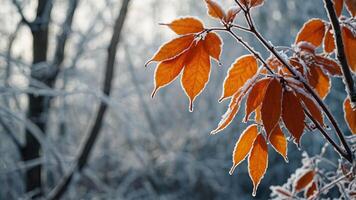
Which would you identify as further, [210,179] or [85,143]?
[210,179]

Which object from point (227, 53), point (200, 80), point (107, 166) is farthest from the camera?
point (227, 53)

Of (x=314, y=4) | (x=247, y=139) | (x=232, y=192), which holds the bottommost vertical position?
(x=232, y=192)

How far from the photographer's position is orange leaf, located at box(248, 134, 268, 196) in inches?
22.3

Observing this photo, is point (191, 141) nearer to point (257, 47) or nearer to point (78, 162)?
point (257, 47)

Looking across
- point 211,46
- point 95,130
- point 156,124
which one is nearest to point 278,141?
point 211,46

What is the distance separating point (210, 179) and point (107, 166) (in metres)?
1.07

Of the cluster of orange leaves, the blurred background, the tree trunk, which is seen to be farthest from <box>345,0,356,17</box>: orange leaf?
the blurred background

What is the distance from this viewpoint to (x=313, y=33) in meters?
0.71

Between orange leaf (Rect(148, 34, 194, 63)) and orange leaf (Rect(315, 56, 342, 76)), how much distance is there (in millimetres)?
209

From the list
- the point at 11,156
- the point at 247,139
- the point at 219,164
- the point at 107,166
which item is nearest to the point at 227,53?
the point at 219,164

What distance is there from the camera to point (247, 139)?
0.60 metres

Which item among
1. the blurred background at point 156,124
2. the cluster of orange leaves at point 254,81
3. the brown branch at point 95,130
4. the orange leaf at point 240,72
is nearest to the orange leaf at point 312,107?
the cluster of orange leaves at point 254,81

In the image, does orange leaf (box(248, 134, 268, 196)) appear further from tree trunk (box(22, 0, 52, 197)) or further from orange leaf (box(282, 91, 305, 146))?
tree trunk (box(22, 0, 52, 197))

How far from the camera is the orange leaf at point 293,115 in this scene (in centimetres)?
50
